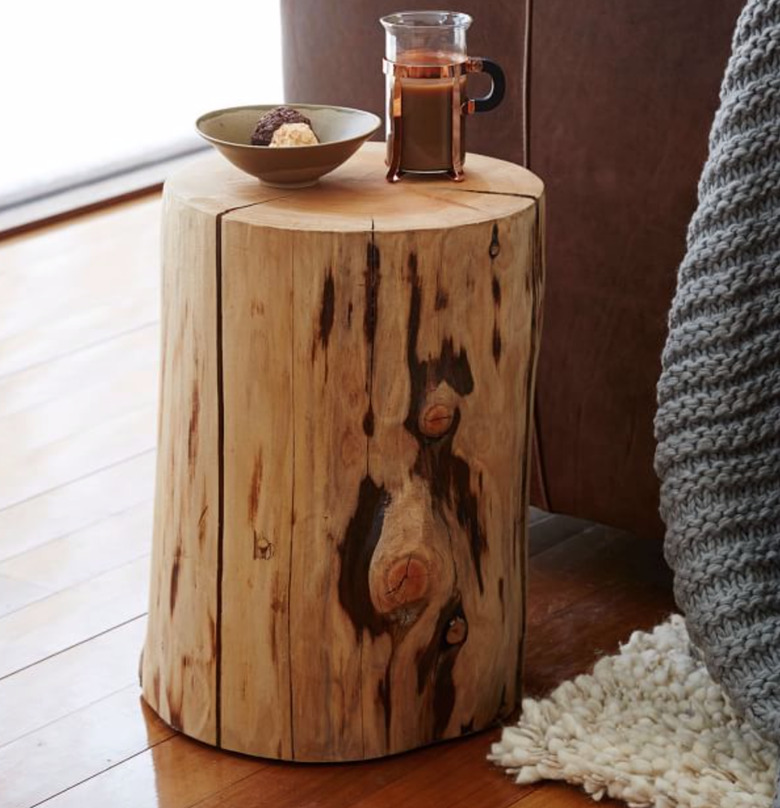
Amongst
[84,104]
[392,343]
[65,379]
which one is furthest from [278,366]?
[84,104]

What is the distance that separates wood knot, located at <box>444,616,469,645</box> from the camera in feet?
4.58

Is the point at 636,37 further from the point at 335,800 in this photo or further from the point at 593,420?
the point at 335,800

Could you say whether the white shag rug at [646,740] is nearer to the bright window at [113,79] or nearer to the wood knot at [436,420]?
the wood knot at [436,420]

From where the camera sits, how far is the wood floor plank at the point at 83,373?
220 cm

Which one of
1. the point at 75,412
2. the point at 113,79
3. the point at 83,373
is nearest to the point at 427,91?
the point at 75,412

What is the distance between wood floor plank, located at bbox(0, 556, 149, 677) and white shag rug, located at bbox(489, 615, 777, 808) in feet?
1.45

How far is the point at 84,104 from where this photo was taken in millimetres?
3254

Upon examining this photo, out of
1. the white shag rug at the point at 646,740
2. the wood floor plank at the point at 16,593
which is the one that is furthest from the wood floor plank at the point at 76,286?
the white shag rug at the point at 646,740

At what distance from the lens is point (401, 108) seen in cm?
138

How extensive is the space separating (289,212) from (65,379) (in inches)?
41.3

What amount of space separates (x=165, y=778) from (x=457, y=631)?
0.89ft

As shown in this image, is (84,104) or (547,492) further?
(84,104)

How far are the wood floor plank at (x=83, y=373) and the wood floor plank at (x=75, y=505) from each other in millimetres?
236

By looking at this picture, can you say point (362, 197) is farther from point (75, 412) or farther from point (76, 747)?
point (75, 412)
